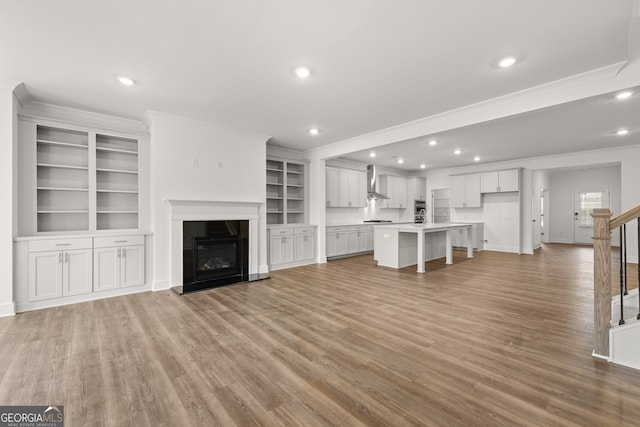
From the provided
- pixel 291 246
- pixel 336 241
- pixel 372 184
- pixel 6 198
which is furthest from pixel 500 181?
pixel 6 198

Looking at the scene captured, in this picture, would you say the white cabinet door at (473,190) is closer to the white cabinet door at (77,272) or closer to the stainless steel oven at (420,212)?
the stainless steel oven at (420,212)

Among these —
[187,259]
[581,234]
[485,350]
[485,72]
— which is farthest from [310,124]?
[581,234]

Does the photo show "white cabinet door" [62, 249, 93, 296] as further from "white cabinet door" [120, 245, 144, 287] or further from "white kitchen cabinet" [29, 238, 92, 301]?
"white cabinet door" [120, 245, 144, 287]

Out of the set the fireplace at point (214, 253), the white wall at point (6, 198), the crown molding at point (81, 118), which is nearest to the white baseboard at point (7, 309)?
the white wall at point (6, 198)

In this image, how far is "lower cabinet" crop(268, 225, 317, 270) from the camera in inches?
234

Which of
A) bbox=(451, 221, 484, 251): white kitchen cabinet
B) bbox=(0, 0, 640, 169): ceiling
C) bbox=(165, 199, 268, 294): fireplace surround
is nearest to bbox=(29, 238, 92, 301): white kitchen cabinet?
bbox=(165, 199, 268, 294): fireplace surround

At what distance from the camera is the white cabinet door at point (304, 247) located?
20.9 ft

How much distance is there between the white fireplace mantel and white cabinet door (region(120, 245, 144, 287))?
18.0 inches

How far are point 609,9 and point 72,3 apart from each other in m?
4.09

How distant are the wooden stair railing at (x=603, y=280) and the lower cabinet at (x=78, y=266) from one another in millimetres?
5507

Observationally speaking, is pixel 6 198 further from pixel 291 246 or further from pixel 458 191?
pixel 458 191

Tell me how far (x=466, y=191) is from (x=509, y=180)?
125cm

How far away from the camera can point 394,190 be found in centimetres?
946

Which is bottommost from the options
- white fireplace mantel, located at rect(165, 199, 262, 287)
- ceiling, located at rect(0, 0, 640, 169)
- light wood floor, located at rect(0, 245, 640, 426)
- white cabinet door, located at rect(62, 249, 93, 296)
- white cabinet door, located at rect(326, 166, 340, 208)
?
light wood floor, located at rect(0, 245, 640, 426)
